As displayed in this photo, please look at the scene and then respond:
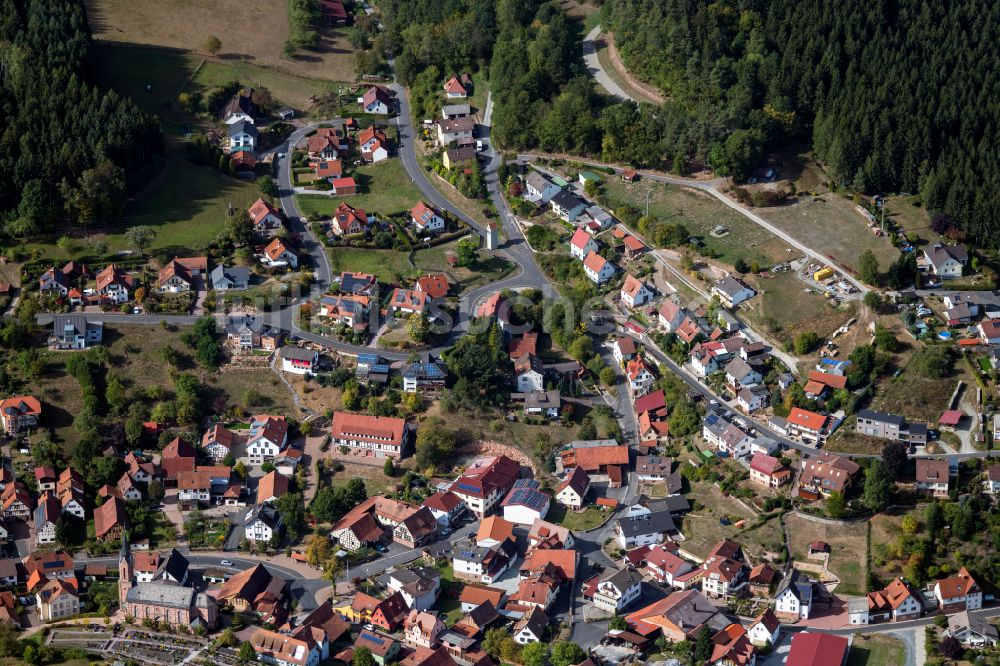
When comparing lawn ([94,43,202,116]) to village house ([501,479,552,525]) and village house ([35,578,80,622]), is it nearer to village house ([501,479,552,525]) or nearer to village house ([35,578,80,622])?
village house ([35,578,80,622])

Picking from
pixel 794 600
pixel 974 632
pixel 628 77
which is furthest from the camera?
pixel 628 77

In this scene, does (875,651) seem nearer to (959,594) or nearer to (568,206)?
(959,594)

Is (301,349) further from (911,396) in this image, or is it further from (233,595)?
(911,396)

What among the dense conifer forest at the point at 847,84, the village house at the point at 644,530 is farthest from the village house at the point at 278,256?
the village house at the point at 644,530

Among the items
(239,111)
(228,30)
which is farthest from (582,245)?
(228,30)

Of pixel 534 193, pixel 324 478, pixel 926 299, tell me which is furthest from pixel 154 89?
pixel 926 299
